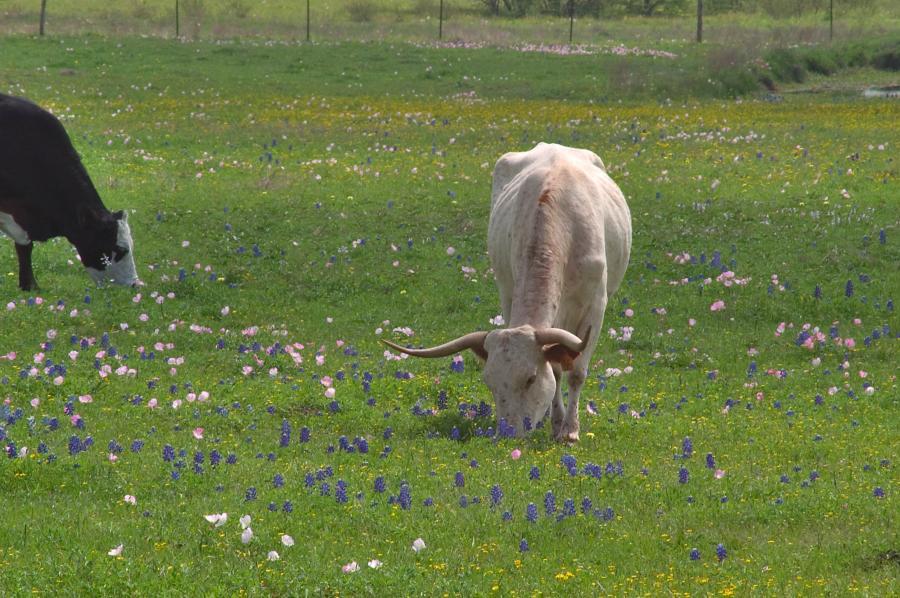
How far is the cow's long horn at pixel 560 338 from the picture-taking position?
34.6 ft

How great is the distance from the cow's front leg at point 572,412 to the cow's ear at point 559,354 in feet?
2.86

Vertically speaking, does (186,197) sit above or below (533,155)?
below

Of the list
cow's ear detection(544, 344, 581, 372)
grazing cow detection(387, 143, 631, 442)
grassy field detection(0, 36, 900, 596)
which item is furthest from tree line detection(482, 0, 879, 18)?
cow's ear detection(544, 344, 581, 372)

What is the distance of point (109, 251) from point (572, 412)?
877 cm

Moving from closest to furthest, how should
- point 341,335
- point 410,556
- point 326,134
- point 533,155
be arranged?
point 410,556 → point 533,155 → point 341,335 → point 326,134

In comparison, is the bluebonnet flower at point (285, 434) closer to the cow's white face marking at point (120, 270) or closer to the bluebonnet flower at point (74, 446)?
the bluebonnet flower at point (74, 446)

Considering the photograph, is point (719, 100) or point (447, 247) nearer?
point (447, 247)

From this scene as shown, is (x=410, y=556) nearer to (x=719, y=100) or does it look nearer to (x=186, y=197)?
(x=186, y=197)

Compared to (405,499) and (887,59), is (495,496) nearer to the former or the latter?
(405,499)

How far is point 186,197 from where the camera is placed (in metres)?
22.7

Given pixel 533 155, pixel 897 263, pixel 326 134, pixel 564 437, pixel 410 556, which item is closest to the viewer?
pixel 410 556

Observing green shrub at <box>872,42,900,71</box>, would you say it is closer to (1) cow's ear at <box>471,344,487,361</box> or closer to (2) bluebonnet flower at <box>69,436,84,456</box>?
(1) cow's ear at <box>471,344,487,361</box>

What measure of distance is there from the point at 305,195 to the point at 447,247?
4112 millimetres

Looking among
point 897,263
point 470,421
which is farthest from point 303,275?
point 897,263
